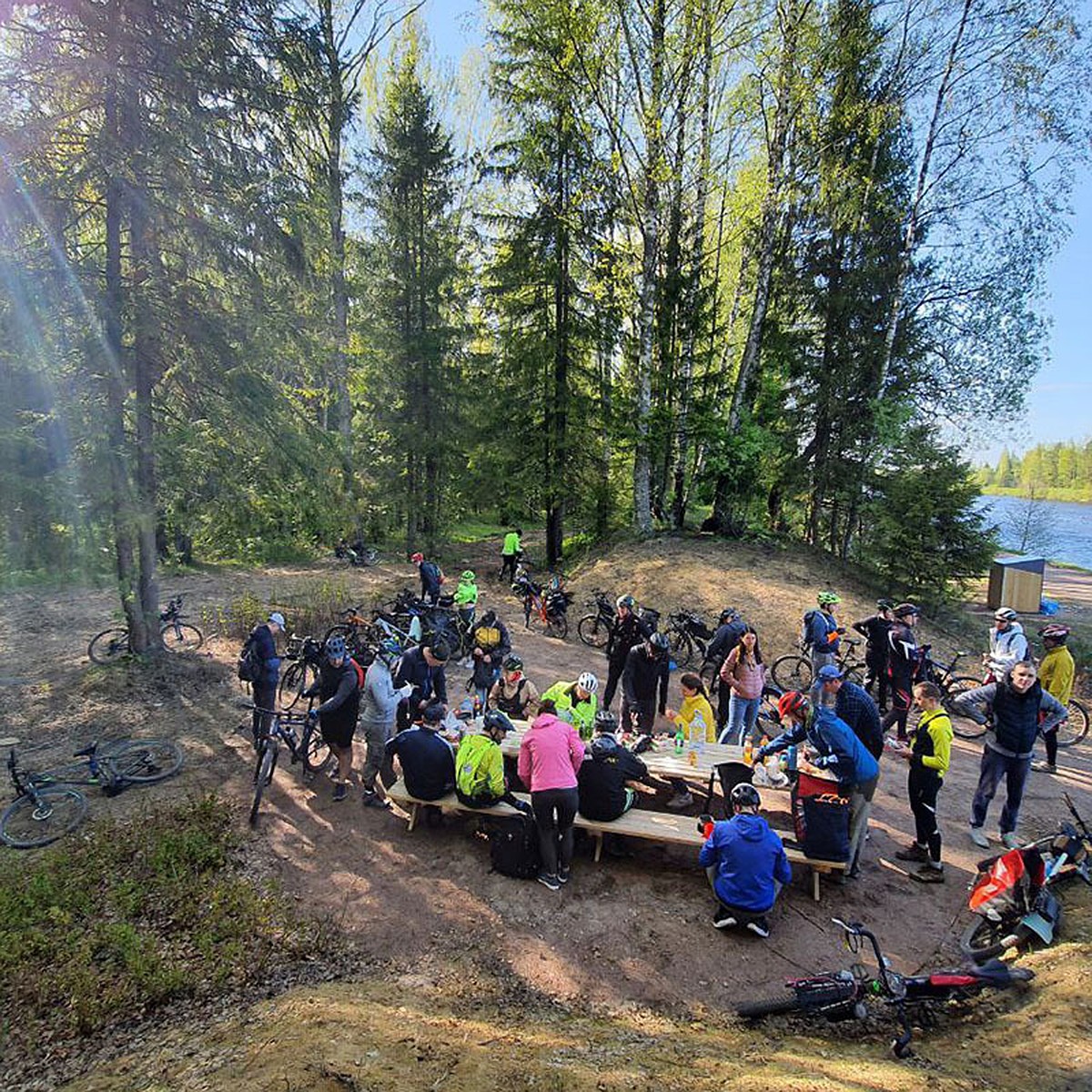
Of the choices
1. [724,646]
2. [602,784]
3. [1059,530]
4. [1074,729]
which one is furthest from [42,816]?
[1059,530]

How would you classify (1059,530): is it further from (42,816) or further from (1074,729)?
(42,816)

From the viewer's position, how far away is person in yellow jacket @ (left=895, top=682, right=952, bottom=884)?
5.70 m

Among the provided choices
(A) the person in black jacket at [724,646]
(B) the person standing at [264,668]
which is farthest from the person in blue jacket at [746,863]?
(B) the person standing at [264,668]

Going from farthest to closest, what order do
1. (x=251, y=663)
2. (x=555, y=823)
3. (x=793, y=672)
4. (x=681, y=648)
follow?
(x=681, y=648)
(x=793, y=672)
(x=251, y=663)
(x=555, y=823)

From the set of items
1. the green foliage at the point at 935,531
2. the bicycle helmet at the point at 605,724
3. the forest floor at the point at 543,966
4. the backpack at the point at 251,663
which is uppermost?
the green foliage at the point at 935,531

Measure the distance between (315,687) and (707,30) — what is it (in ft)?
61.2

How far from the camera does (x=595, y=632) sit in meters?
13.4

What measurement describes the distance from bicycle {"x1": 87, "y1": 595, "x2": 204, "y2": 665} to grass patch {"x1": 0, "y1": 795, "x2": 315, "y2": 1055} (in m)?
5.47

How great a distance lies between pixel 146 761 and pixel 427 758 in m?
4.01

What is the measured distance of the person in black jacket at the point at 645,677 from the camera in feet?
25.8

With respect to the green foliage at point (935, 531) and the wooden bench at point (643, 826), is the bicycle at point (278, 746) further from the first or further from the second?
the green foliage at point (935, 531)

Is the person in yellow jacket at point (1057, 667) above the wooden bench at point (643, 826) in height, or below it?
above

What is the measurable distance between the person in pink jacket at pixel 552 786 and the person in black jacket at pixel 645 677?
2376 mm

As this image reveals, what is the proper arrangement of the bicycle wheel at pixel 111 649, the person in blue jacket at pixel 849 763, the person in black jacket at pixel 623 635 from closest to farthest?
the person in blue jacket at pixel 849 763 → the person in black jacket at pixel 623 635 → the bicycle wheel at pixel 111 649
